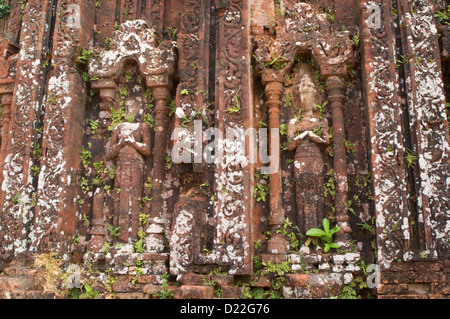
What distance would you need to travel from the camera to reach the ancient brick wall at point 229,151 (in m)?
6.00

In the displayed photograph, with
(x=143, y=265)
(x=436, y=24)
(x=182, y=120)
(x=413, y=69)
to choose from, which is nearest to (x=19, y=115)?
(x=182, y=120)

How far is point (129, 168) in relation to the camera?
6961 millimetres

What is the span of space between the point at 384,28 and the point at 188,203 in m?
4.08

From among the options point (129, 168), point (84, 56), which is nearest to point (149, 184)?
point (129, 168)

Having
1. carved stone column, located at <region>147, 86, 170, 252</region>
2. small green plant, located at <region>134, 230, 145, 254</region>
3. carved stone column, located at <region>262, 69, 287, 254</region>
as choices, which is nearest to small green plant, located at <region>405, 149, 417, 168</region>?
carved stone column, located at <region>262, 69, 287, 254</region>

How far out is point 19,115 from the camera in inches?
285

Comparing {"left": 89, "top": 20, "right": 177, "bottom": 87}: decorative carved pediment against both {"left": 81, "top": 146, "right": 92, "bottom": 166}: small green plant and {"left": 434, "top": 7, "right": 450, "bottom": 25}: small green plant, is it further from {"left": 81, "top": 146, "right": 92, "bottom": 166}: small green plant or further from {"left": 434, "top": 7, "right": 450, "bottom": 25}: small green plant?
{"left": 434, "top": 7, "right": 450, "bottom": 25}: small green plant

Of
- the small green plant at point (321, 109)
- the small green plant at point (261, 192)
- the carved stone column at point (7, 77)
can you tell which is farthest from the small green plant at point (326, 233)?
the carved stone column at point (7, 77)

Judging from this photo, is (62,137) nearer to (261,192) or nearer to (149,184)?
(149,184)

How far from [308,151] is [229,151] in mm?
1237

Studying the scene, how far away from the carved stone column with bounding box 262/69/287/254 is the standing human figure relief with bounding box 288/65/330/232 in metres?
0.25

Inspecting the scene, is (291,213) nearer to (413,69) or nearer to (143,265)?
(143,265)

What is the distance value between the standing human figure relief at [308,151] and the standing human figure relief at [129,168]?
2.45 m

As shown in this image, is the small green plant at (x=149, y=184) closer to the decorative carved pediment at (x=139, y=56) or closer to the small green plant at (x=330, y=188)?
the decorative carved pediment at (x=139, y=56)
